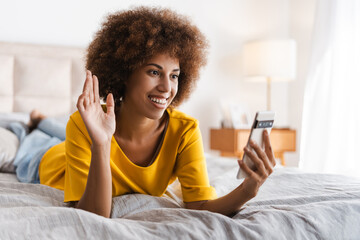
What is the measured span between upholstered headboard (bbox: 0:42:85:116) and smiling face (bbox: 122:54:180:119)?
173cm

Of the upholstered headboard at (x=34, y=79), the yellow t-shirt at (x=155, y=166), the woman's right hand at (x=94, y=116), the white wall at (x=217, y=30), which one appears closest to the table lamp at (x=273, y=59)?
the white wall at (x=217, y=30)

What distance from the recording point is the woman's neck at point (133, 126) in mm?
1274

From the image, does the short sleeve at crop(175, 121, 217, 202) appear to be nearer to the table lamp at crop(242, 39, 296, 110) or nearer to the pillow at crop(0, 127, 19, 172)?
the pillow at crop(0, 127, 19, 172)

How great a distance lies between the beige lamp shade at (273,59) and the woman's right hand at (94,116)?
2.35 m

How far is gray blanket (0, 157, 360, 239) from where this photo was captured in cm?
78

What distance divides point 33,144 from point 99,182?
1.04 meters

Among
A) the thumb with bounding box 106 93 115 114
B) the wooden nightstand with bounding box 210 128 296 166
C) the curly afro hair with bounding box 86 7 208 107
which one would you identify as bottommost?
the wooden nightstand with bounding box 210 128 296 166

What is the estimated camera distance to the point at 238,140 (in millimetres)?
3098

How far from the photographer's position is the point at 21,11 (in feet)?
9.42

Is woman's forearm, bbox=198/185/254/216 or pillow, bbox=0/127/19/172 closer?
woman's forearm, bbox=198/185/254/216

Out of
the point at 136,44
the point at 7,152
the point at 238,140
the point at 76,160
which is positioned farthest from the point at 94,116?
the point at 238,140

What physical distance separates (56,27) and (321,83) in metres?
2.05

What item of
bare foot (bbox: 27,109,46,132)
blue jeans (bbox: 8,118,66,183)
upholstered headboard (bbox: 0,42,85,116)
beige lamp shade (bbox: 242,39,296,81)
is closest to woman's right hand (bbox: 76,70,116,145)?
blue jeans (bbox: 8,118,66,183)

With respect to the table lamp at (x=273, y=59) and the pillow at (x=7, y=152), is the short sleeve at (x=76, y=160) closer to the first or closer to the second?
the pillow at (x=7, y=152)
